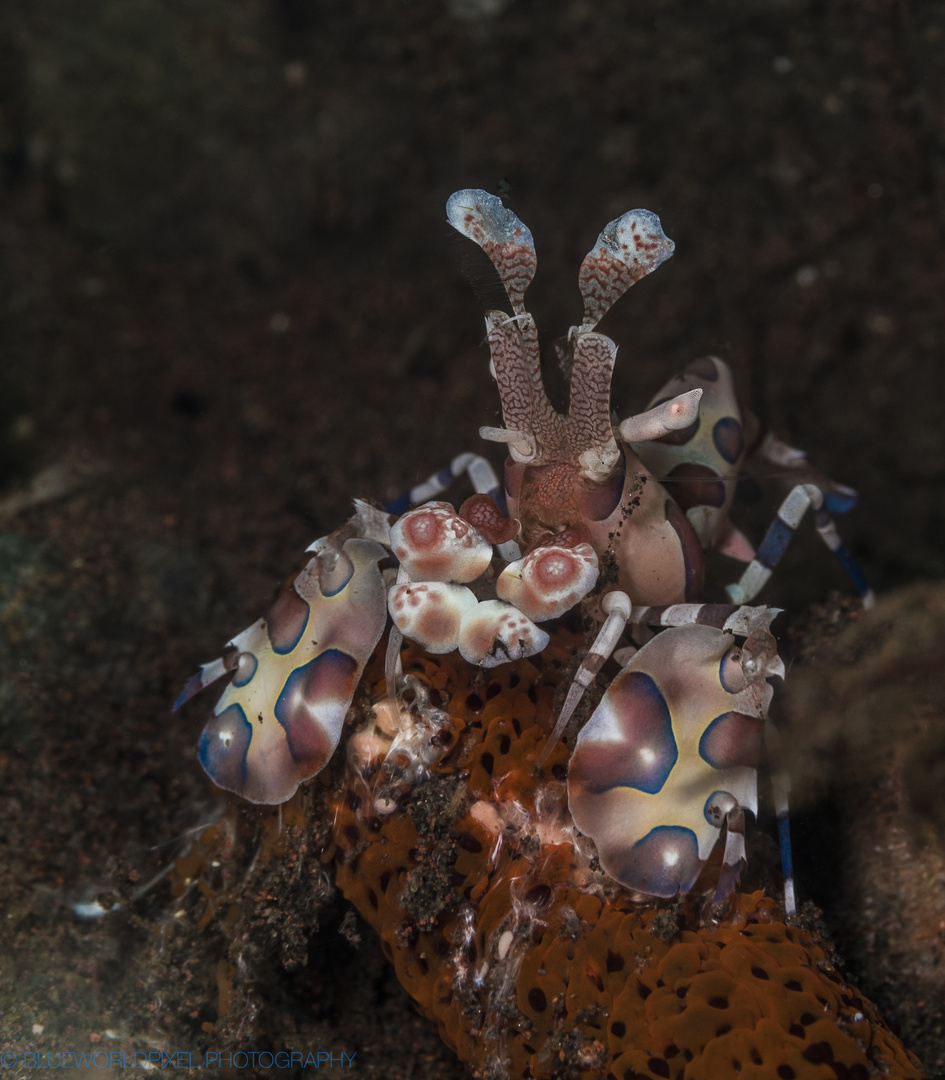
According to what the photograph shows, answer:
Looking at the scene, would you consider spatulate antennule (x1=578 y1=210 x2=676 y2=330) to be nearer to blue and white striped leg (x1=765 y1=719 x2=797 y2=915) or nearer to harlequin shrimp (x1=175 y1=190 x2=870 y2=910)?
harlequin shrimp (x1=175 y1=190 x2=870 y2=910)

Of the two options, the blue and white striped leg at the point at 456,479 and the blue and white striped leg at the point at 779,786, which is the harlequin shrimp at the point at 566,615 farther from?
the blue and white striped leg at the point at 456,479

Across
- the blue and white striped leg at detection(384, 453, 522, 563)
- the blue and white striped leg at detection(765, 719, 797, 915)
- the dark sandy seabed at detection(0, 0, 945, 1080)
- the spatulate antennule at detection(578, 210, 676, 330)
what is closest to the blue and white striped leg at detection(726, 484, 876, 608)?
the dark sandy seabed at detection(0, 0, 945, 1080)

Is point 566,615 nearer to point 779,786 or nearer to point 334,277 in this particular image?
point 779,786

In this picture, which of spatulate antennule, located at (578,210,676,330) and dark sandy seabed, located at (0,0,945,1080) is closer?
spatulate antennule, located at (578,210,676,330)

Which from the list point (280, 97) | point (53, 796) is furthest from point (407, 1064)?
point (280, 97)

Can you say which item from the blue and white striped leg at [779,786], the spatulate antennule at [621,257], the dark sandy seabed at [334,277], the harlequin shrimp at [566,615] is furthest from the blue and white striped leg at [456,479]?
the blue and white striped leg at [779,786]

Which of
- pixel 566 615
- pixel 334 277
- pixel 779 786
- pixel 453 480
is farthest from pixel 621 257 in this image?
pixel 334 277
